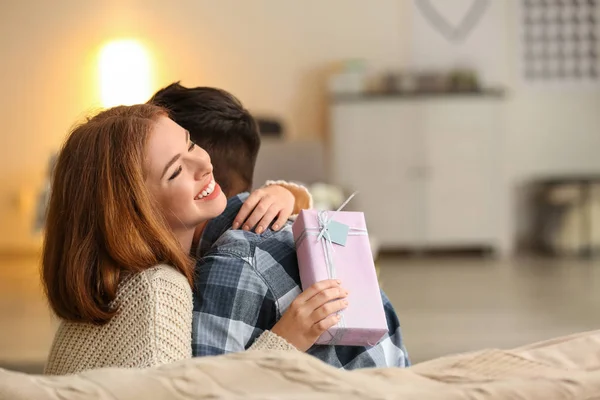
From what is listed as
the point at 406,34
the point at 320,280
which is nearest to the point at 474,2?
the point at 406,34

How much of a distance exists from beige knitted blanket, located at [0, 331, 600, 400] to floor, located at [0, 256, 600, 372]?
3026 millimetres

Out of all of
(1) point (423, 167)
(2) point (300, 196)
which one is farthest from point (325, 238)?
(1) point (423, 167)

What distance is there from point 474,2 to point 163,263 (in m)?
6.42

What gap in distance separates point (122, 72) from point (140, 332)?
6151 mm

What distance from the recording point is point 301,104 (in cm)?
716

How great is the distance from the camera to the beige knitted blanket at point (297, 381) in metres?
0.50

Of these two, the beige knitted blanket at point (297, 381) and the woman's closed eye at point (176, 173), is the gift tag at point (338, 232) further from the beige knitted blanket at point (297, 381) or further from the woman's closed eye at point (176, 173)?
the beige knitted blanket at point (297, 381)

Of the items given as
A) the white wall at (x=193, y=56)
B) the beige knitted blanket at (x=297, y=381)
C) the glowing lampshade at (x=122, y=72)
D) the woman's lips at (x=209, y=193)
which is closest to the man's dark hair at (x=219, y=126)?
the woman's lips at (x=209, y=193)

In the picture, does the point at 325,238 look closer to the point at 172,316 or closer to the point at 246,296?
the point at 246,296

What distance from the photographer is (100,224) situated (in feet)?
3.63

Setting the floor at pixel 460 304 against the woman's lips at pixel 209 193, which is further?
the floor at pixel 460 304

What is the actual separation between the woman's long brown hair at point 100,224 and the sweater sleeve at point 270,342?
118 mm

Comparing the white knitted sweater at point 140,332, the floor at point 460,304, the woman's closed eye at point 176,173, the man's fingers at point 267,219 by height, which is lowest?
the floor at point 460,304

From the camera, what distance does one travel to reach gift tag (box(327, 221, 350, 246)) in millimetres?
1279
